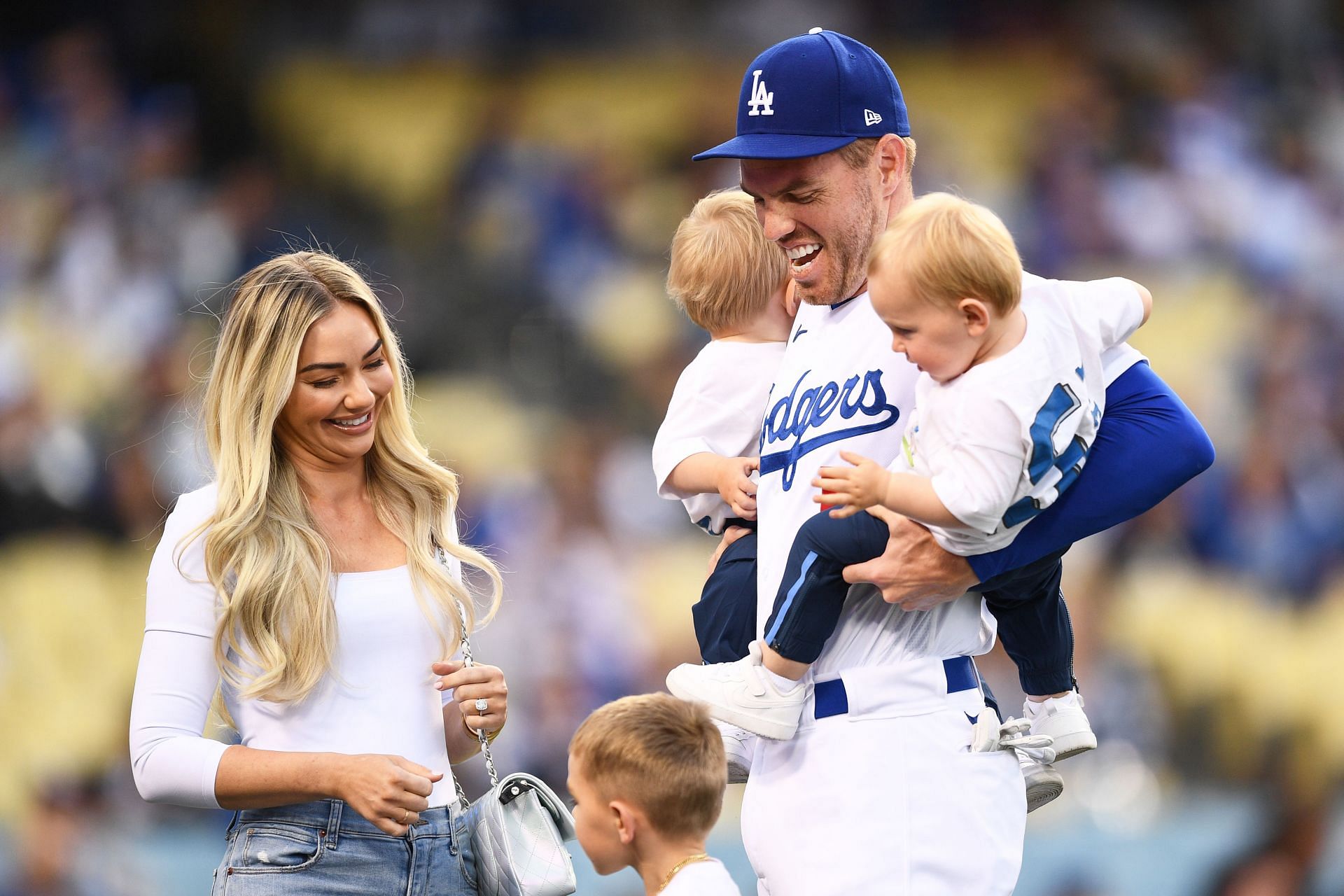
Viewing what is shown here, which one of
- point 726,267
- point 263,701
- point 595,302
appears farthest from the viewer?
point 595,302

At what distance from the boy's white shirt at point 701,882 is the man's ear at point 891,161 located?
1151 mm

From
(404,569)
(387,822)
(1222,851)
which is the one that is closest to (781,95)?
(404,569)

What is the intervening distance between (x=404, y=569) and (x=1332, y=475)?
20.6ft

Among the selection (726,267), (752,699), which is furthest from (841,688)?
(726,267)

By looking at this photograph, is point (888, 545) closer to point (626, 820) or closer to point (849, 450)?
point (849, 450)

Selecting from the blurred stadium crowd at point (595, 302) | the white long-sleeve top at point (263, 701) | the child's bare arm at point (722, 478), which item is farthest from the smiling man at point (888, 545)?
the blurred stadium crowd at point (595, 302)

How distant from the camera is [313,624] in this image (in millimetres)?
2412

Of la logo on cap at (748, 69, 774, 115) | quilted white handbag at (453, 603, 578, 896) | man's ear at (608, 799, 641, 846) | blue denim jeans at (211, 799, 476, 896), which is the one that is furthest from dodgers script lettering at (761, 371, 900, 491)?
blue denim jeans at (211, 799, 476, 896)

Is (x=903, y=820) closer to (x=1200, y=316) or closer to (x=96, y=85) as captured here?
(x=1200, y=316)

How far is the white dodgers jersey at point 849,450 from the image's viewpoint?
7.54 feet

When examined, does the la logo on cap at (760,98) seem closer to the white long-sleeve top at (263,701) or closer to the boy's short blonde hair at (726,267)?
the boy's short blonde hair at (726,267)

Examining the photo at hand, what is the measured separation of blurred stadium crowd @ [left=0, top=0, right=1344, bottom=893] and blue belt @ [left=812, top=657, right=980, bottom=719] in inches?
180

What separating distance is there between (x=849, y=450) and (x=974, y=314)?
0.31 m

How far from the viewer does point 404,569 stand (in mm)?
2594
